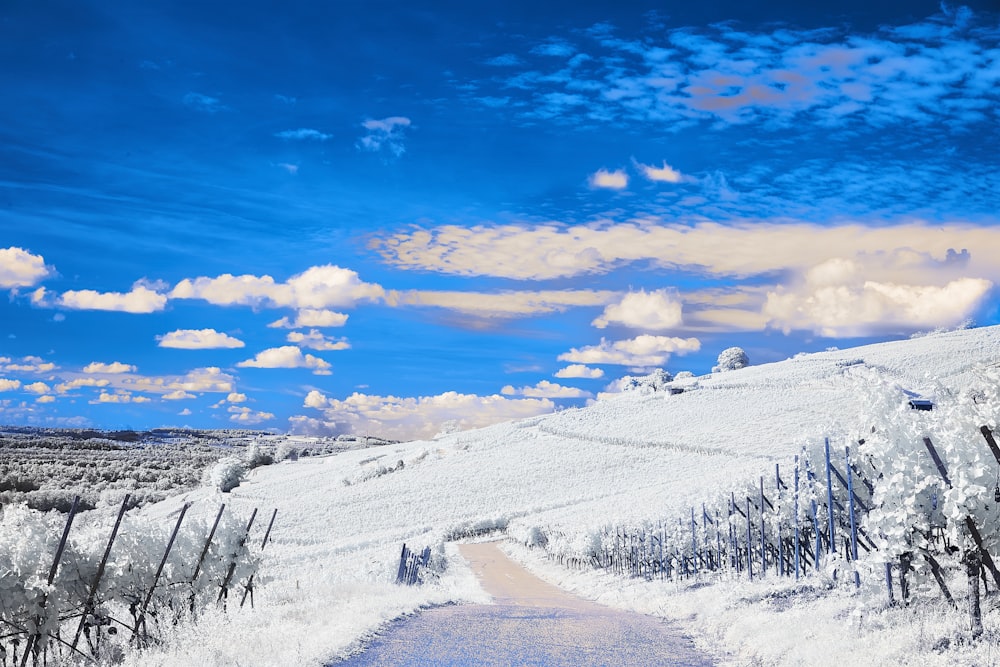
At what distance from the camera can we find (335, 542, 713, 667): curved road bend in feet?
44.7

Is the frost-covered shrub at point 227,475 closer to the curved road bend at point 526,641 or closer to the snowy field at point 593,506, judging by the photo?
the snowy field at point 593,506

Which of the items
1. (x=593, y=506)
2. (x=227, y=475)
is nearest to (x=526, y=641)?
(x=593, y=506)

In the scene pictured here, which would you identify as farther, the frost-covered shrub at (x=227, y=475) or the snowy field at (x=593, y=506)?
the frost-covered shrub at (x=227, y=475)

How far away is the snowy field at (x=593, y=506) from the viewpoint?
14453mm

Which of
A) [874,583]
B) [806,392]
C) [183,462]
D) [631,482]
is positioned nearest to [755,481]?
[874,583]

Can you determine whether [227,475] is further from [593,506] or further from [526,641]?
[526,641]

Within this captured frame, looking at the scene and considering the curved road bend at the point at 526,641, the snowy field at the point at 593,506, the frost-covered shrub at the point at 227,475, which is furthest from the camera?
the frost-covered shrub at the point at 227,475

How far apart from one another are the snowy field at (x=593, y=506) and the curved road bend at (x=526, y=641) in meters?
0.66

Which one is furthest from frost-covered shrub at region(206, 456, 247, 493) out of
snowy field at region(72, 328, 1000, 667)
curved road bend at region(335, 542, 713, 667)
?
curved road bend at region(335, 542, 713, 667)

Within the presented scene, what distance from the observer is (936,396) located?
15.2 meters

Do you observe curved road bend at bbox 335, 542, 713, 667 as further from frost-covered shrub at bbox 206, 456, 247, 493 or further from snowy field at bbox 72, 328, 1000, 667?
frost-covered shrub at bbox 206, 456, 247, 493

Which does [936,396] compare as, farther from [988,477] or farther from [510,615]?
[510,615]


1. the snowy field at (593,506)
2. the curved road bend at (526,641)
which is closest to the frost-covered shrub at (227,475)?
the snowy field at (593,506)

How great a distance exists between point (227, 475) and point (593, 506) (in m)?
68.4
